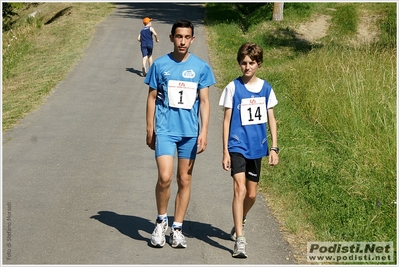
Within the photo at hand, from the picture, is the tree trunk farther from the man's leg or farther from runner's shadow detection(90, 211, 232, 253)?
the man's leg

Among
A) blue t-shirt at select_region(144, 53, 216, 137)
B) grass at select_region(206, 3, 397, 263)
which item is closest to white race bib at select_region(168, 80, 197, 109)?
blue t-shirt at select_region(144, 53, 216, 137)

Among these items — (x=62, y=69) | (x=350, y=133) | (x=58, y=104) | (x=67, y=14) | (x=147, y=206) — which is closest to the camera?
(x=147, y=206)

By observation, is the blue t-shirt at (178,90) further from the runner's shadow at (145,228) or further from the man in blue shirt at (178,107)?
the runner's shadow at (145,228)

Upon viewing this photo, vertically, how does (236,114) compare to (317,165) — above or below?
above

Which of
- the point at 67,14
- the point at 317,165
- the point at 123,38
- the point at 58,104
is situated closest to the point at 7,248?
the point at 317,165

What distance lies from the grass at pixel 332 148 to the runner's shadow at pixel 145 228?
715 mm

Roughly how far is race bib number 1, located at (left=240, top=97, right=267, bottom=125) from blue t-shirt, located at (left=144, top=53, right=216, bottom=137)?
397 mm

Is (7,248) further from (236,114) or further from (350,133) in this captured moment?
(350,133)

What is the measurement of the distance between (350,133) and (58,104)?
6.48 metres

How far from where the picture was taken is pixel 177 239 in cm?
702

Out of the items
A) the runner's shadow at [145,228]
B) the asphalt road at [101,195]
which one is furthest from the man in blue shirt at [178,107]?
the asphalt road at [101,195]

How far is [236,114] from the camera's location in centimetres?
683

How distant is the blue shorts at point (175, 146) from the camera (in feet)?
22.6

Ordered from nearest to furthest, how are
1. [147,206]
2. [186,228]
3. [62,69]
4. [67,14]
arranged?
[186,228] → [147,206] → [62,69] → [67,14]
